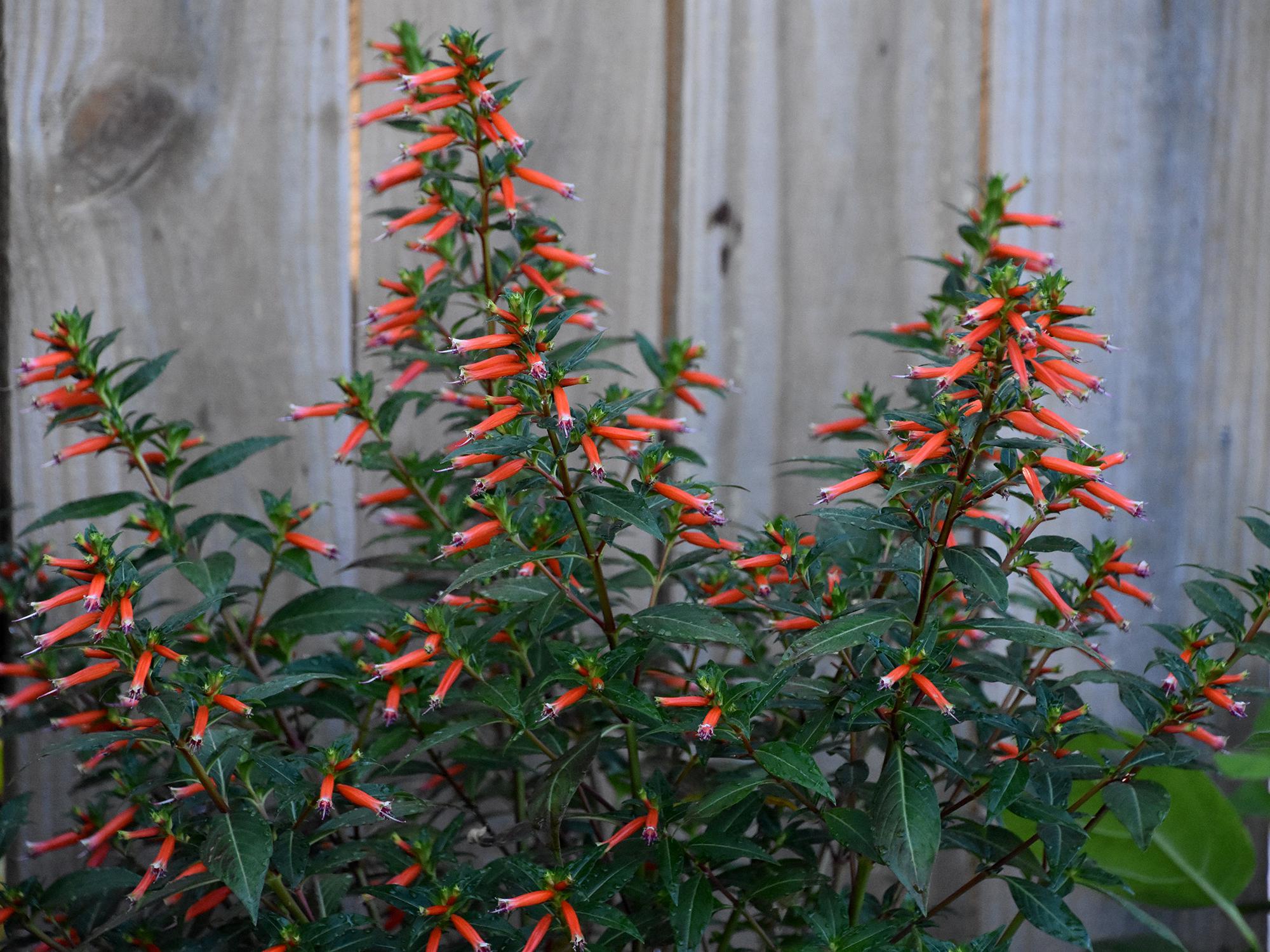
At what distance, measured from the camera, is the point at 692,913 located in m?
1.33

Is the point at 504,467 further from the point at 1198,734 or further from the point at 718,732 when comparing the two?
the point at 1198,734

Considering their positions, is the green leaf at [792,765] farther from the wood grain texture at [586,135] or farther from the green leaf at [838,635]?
the wood grain texture at [586,135]

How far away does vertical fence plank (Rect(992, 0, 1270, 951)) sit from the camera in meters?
2.29

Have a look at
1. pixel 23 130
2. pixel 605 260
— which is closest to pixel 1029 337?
pixel 605 260

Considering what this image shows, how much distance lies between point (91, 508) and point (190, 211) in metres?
0.72

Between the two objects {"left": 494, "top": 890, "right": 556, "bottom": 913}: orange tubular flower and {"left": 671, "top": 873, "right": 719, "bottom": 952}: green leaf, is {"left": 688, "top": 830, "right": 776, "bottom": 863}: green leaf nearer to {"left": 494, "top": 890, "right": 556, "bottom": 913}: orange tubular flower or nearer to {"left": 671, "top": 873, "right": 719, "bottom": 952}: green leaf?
{"left": 671, "top": 873, "right": 719, "bottom": 952}: green leaf

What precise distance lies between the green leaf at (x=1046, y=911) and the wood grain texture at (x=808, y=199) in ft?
3.17

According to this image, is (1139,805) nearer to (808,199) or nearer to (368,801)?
(368,801)

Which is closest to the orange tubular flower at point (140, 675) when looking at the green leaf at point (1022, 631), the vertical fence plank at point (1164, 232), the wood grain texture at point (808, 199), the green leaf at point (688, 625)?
the green leaf at point (688, 625)

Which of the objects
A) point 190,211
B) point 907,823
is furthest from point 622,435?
point 190,211

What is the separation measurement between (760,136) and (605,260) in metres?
0.40

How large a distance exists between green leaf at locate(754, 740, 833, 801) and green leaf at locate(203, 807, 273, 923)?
55 cm

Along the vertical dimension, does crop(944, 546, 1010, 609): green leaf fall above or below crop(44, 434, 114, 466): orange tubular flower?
below

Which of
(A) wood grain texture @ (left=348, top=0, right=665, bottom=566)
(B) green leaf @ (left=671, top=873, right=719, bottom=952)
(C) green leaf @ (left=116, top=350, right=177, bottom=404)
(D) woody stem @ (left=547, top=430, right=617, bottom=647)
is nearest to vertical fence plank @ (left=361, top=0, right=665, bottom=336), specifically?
(A) wood grain texture @ (left=348, top=0, right=665, bottom=566)
